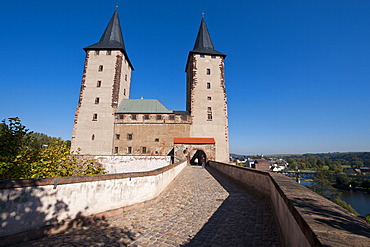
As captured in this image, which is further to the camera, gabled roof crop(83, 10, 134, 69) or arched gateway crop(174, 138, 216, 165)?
gabled roof crop(83, 10, 134, 69)

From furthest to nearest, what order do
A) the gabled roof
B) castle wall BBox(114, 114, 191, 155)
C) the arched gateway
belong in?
the gabled roof
castle wall BBox(114, 114, 191, 155)
the arched gateway

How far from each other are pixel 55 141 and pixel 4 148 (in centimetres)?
185

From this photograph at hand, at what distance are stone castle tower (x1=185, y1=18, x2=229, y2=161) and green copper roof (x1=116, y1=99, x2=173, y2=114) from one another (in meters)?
5.26

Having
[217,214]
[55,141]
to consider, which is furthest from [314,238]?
[55,141]

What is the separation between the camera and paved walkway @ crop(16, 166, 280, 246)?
345 cm

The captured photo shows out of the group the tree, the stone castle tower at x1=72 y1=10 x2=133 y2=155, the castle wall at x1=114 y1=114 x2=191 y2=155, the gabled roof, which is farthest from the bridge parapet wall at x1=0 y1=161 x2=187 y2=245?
the gabled roof

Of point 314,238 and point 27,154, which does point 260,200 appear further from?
point 27,154

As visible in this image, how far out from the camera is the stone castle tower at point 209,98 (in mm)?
29094

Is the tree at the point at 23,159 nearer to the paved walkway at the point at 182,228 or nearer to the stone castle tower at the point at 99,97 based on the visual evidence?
the paved walkway at the point at 182,228

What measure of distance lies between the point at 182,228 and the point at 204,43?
34929 millimetres

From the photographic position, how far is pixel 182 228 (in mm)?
4152

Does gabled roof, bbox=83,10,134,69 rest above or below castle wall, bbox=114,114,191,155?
above

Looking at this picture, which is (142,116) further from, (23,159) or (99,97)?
(23,159)

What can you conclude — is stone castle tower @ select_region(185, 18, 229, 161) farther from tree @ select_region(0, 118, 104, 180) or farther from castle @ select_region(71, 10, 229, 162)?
tree @ select_region(0, 118, 104, 180)
